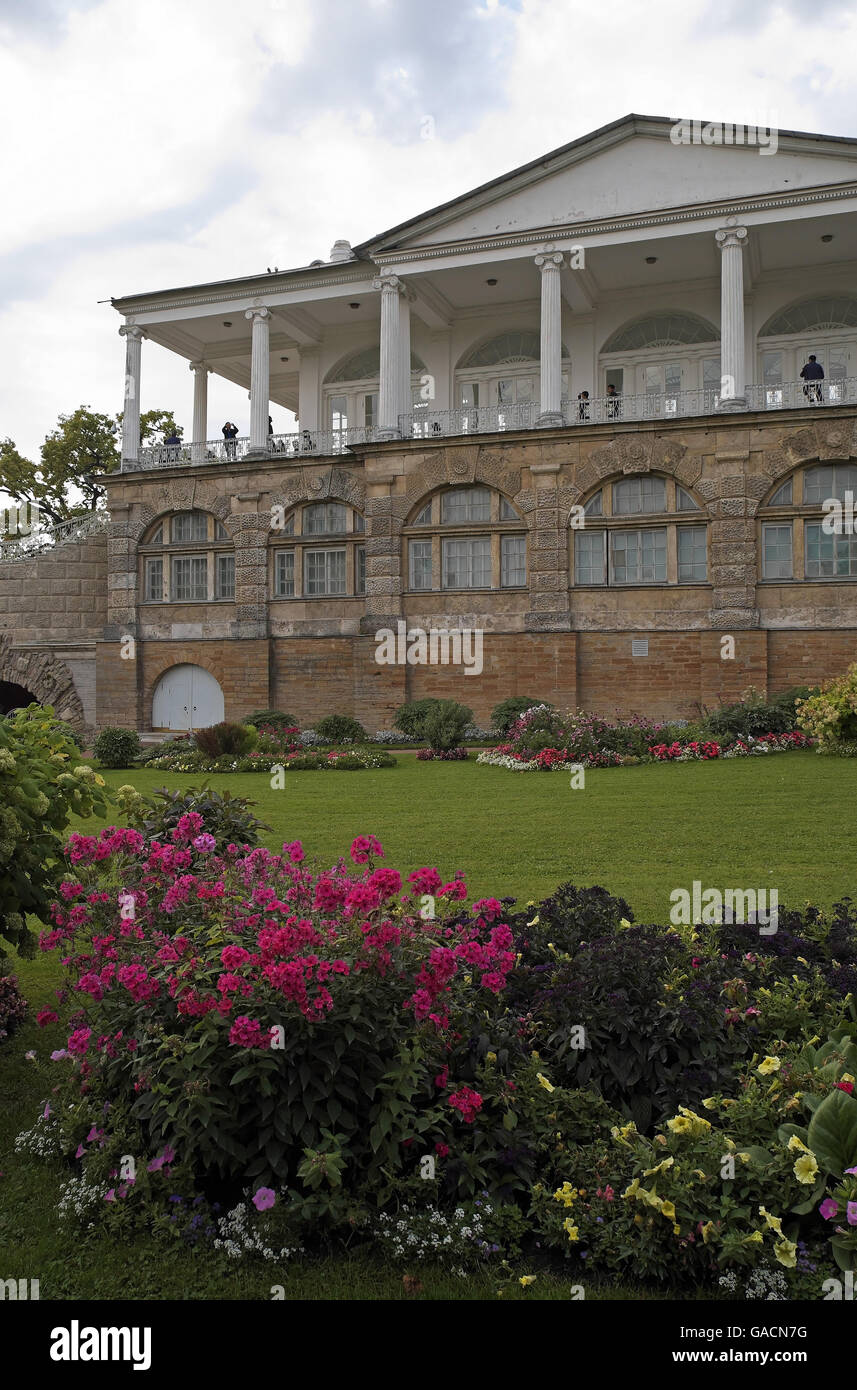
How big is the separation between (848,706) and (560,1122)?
52.6ft

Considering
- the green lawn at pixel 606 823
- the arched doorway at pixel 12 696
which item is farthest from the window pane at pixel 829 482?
the arched doorway at pixel 12 696

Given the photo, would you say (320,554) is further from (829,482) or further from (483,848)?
(483,848)

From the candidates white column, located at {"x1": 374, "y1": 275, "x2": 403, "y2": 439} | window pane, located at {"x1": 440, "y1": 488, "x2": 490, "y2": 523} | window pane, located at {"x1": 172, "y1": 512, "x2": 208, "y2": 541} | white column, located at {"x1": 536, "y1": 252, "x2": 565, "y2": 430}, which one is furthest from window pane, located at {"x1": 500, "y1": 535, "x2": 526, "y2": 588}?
window pane, located at {"x1": 172, "y1": 512, "x2": 208, "y2": 541}

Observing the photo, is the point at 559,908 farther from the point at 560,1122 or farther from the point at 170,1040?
the point at 170,1040

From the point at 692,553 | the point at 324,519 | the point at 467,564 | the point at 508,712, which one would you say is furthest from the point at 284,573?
the point at 692,553

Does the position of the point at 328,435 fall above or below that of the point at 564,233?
below

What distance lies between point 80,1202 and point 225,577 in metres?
29.6

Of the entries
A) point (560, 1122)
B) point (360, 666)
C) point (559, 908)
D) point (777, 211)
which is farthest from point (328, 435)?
point (560, 1122)

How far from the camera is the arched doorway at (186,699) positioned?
32312 mm

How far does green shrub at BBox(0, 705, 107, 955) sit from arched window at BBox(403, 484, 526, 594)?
23.5 meters

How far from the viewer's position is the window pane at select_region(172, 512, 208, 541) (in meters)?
33.2

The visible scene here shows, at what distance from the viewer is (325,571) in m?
31.4

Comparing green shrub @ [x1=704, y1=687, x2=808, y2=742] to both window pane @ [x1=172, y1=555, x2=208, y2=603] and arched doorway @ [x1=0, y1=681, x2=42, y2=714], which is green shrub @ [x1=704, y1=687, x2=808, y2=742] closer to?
window pane @ [x1=172, y1=555, x2=208, y2=603]

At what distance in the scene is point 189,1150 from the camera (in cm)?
408
